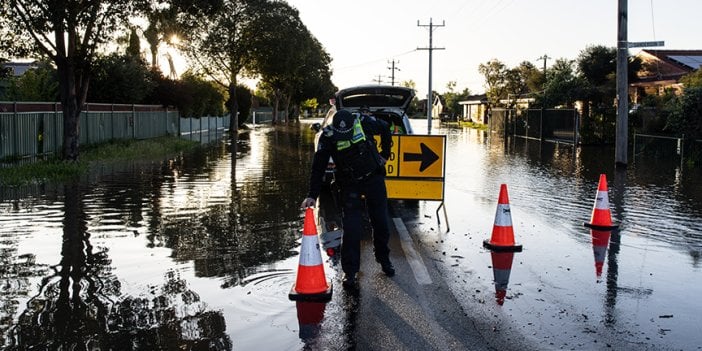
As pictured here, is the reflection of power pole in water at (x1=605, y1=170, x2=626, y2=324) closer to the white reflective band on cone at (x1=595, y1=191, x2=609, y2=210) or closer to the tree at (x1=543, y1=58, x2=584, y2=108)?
→ the white reflective band on cone at (x1=595, y1=191, x2=609, y2=210)

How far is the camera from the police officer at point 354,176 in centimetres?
Answer: 656

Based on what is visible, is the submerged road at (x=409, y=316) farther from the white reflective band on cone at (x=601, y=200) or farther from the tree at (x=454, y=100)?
the tree at (x=454, y=100)

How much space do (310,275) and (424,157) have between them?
4282 mm

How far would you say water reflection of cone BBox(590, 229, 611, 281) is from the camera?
7.50 meters

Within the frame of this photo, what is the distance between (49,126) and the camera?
20906 millimetres

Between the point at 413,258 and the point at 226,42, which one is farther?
the point at 226,42

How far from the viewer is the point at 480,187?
14727 millimetres

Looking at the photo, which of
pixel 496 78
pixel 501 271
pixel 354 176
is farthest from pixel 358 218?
pixel 496 78

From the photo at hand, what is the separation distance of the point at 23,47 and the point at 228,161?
643 centimetres

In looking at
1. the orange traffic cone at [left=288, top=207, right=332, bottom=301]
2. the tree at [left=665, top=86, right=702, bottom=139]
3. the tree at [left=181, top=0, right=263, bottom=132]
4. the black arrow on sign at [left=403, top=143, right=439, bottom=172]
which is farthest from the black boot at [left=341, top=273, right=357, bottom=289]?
the tree at [left=181, top=0, right=263, bottom=132]

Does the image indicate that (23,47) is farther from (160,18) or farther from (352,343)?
(352,343)

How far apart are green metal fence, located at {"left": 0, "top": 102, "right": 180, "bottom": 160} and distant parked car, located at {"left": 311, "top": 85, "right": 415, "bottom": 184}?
401 inches

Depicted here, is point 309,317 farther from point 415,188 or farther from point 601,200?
point 601,200

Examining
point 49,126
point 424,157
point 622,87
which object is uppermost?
point 622,87
